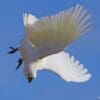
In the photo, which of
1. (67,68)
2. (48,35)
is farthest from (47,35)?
(67,68)

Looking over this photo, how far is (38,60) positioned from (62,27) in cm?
78

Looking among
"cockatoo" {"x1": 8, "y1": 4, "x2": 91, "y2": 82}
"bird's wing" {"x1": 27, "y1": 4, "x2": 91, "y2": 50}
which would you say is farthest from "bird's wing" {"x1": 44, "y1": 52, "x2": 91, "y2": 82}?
"bird's wing" {"x1": 27, "y1": 4, "x2": 91, "y2": 50}

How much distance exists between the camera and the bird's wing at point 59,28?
7777 mm

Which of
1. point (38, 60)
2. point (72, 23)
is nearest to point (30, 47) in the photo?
point (38, 60)

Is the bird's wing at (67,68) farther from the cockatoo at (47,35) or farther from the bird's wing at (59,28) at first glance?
the bird's wing at (59,28)

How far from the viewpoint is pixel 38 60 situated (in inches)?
338

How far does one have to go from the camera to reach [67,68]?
970cm

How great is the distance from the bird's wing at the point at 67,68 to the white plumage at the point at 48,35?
241mm

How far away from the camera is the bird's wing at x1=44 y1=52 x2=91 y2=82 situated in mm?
9531

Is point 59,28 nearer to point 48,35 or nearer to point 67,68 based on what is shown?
point 48,35

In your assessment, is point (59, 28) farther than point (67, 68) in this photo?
No

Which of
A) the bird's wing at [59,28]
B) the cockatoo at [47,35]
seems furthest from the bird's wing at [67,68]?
the bird's wing at [59,28]

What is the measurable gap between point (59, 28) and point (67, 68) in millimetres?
1721

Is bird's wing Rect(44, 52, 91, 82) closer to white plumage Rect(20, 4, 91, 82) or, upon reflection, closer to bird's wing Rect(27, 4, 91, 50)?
white plumage Rect(20, 4, 91, 82)
